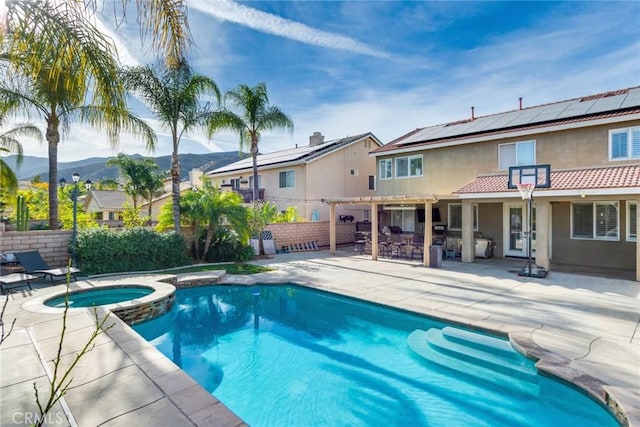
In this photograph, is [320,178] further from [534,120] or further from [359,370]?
[359,370]

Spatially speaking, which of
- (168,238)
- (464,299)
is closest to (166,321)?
(168,238)

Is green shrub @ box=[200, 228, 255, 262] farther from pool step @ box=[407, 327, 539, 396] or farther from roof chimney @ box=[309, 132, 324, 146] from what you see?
roof chimney @ box=[309, 132, 324, 146]

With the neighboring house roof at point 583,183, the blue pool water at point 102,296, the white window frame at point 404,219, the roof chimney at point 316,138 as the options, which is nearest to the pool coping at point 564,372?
the neighboring house roof at point 583,183

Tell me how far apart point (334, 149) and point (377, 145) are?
5.47 metres

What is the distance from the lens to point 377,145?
2978 cm

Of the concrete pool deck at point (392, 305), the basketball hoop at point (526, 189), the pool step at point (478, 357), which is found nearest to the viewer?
the concrete pool deck at point (392, 305)

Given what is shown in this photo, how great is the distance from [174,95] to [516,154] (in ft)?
54.4

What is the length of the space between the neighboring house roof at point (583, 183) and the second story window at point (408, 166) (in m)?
4.61

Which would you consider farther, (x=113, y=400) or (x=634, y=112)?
(x=634, y=112)

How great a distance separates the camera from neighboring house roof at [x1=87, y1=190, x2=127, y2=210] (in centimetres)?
4308

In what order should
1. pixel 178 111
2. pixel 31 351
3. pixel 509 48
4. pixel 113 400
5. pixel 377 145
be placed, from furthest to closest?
pixel 377 145 < pixel 178 111 < pixel 509 48 < pixel 31 351 < pixel 113 400

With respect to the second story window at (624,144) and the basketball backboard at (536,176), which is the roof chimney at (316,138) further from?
the second story window at (624,144)

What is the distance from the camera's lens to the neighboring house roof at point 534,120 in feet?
47.5

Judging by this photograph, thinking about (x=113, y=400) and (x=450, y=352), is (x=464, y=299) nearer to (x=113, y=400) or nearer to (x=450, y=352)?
(x=450, y=352)
